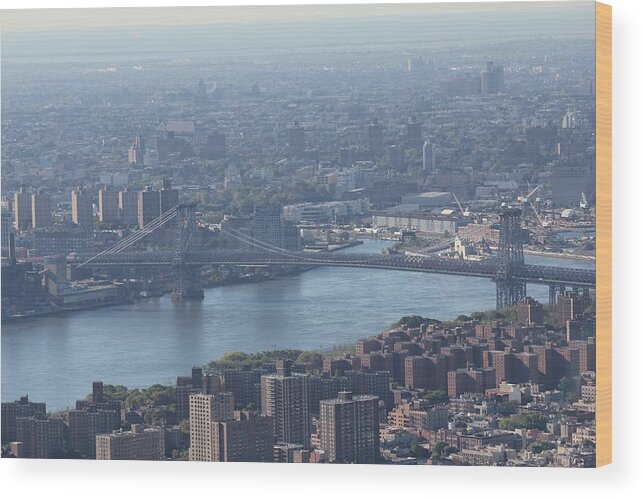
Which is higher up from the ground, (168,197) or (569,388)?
(168,197)

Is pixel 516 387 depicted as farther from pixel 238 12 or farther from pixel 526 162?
pixel 238 12

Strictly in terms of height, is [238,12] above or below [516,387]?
above

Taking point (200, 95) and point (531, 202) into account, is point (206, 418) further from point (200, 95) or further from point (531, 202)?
point (531, 202)

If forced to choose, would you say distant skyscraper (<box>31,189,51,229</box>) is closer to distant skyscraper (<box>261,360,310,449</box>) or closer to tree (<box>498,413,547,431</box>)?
distant skyscraper (<box>261,360,310,449</box>)

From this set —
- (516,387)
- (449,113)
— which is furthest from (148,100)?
(516,387)

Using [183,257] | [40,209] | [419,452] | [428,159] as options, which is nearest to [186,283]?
[183,257]

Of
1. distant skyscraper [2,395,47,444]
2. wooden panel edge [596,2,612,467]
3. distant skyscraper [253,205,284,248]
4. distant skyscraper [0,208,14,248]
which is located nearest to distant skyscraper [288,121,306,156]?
distant skyscraper [253,205,284,248]
